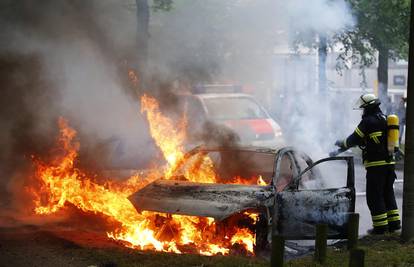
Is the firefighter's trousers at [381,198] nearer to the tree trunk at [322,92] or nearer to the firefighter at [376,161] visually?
the firefighter at [376,161]

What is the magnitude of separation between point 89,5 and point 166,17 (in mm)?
3712

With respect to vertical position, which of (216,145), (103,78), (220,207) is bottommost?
(220,207)

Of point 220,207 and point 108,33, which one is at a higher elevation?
point 108,33

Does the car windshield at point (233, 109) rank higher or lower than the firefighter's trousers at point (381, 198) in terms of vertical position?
higher

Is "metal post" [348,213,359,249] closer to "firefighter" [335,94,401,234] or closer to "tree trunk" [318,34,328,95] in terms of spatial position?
"firefighter" [335,94,401,234]

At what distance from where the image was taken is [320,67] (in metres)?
15.7

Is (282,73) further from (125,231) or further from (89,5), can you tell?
(125,231)

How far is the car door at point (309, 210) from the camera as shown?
683 cm

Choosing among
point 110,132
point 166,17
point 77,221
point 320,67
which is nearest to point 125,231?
point 77,221

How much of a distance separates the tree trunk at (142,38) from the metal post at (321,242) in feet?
21.7

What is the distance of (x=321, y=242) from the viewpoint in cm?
580

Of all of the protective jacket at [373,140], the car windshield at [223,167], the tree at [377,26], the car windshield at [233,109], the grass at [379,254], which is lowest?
the grass at [379,254]

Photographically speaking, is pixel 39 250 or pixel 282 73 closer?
pixel 39 250

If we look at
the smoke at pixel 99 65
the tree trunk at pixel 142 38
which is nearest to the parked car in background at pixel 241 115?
the smoke at pixel 99 65
